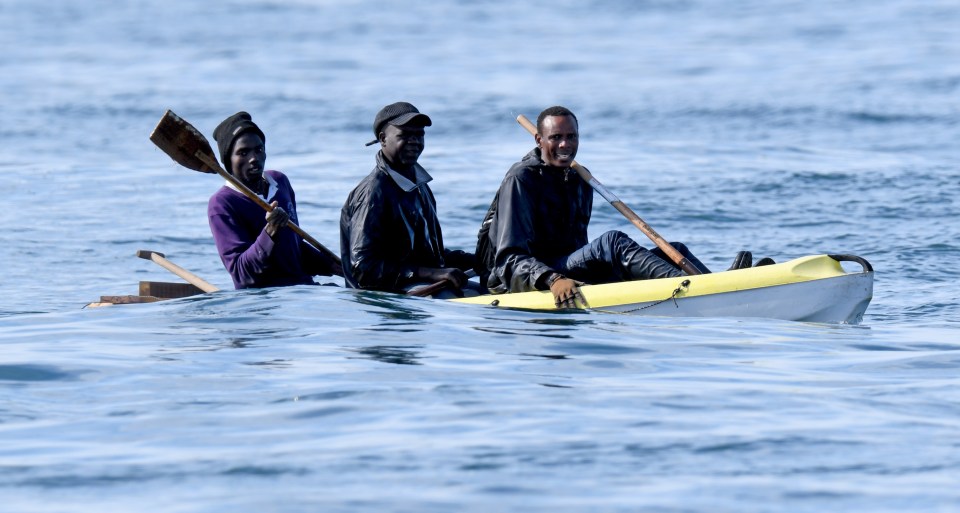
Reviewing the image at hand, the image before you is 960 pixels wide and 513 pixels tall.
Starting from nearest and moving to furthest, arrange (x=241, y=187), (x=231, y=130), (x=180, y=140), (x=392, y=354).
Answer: (x=392, y=354) < (x=241, y=187) < (x=231, y=130) < (x=180, y=140)

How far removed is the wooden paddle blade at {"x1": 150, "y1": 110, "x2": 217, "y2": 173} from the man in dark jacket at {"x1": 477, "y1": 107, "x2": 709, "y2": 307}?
6.19 ft

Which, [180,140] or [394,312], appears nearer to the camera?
[394,312]

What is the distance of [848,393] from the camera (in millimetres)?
7047

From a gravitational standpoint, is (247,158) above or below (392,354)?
above

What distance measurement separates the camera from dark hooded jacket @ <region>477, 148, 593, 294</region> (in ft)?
30.7

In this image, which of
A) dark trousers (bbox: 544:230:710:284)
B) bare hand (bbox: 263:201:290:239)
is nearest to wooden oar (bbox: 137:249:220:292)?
bare hand (bbox: 263:201:290:239)

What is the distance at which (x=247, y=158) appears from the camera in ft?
31.0

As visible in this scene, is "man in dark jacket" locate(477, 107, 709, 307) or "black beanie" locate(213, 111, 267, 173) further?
"black beanie" locate(213, 111, 267, 173)

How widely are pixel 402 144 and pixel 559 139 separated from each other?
0.96 m

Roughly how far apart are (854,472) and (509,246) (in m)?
3.96

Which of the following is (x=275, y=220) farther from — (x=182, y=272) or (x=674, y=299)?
(x=674, y=299)

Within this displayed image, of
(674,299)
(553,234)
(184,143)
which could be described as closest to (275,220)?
(184,143)

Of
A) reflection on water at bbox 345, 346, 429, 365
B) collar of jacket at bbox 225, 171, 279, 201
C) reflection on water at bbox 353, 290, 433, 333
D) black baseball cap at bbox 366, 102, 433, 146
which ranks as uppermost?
black baseball cap at bbox 366, 102, 433, 146

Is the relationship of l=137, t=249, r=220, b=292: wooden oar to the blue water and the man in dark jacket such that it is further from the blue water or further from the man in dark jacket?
the man in dark jacket
